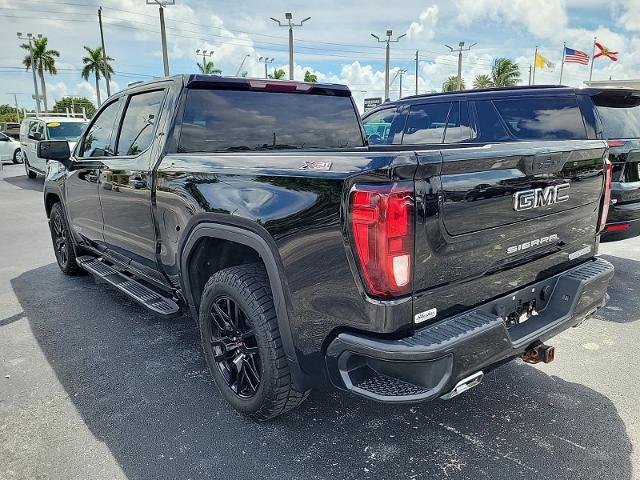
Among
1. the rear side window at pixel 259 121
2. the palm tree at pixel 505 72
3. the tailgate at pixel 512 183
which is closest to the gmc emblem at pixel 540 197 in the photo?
the tailgate at pixel 512 183

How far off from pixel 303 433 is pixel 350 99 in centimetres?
271

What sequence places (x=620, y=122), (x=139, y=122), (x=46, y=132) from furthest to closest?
(x=46, y=132) < (x=620, y=122) < (x=139, y=122)

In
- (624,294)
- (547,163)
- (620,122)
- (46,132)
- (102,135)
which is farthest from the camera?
(46,132)

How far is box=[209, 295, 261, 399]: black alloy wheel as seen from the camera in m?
2.69

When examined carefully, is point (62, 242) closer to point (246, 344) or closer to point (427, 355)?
point (246, 344)

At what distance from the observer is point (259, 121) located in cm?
355

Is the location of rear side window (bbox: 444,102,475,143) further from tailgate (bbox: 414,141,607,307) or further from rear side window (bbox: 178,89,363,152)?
tailgate (bbox: 414,141,607,307)

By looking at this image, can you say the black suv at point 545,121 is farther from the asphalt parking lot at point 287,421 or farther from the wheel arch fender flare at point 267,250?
the wheel arch fender flare at point 267,250

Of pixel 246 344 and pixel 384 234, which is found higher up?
pixel 384 234

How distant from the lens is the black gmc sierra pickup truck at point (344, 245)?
78.1 inches

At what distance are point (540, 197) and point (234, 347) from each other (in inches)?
69.6

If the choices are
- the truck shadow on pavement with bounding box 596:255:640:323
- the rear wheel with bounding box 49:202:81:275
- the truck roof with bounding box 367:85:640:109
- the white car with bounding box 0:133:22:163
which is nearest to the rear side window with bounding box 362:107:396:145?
the truck roof with bounding box 367:85:640:109

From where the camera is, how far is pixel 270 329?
2.44 meters

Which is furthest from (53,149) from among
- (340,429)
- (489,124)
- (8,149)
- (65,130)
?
(8,149)
